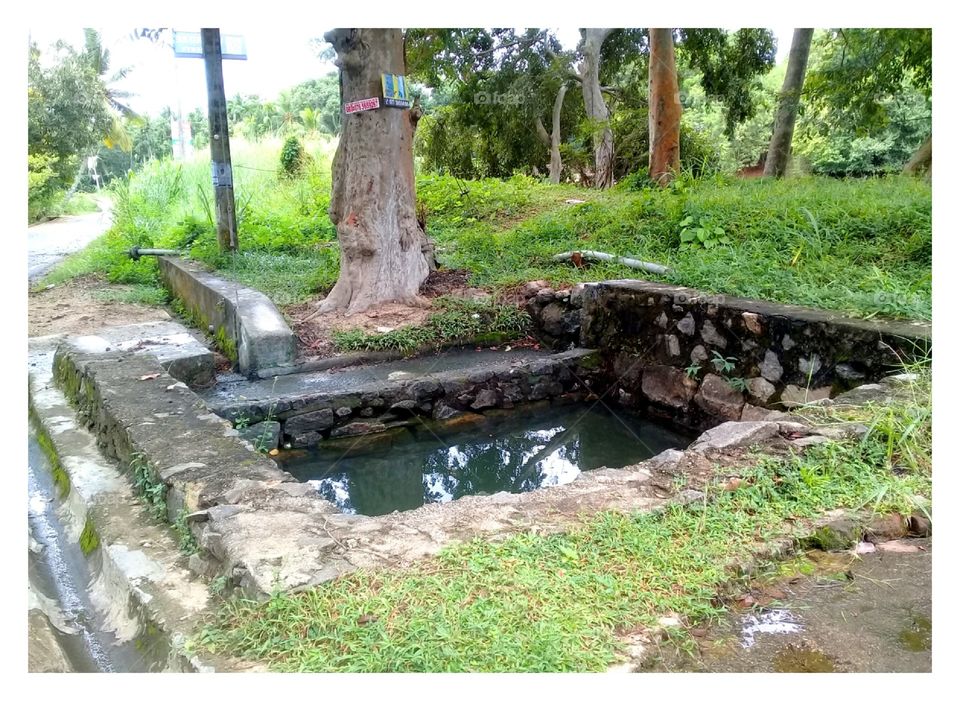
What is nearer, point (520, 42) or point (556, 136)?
point (520, 42)

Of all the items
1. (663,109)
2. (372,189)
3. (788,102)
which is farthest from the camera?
(663,109)

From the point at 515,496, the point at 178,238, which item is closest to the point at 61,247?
the point at 178,238

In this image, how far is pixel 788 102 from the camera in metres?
8.99

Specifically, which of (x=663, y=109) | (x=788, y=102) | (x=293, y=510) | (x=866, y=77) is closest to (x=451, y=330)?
(x=293, y=510)

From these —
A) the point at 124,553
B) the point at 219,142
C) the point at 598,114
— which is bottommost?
the point at 124,553

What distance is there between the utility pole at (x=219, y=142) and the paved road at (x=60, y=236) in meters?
2.79

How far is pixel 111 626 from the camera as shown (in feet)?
8.04

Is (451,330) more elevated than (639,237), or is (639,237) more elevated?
(639,237)

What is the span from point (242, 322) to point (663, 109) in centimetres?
625

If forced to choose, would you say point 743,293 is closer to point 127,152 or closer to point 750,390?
point 750,390

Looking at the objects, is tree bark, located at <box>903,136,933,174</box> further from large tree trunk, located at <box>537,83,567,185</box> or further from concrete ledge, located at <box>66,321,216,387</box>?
concrete ledge, located at <box>66,321,216,387</box>

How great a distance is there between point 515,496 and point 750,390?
278 centimetres

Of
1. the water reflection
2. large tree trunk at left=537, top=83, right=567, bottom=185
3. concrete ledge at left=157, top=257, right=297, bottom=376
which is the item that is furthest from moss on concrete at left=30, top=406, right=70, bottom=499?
large tree trunk at left=537, top=83, right=567, bottom=185

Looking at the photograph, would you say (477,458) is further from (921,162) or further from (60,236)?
(60,236)
